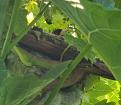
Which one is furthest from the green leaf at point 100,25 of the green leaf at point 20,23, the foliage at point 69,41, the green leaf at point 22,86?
the green leaf at point 20,23

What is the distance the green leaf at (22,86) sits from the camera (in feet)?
3.40

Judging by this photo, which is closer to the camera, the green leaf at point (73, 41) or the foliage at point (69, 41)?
the foliage at point (69, 41)

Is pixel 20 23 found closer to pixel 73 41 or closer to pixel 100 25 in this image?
pixel 73 41

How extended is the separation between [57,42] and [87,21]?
51 cm

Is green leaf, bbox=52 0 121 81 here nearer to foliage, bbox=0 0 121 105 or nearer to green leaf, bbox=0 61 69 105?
foliage, bbox=0 0 121 105

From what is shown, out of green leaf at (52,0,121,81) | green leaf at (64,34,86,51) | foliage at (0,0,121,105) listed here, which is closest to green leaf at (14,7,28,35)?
foliage at (0,0,121,105)

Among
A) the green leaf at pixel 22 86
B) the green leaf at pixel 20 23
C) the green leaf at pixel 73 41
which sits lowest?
the green leaf at pixel 22 86

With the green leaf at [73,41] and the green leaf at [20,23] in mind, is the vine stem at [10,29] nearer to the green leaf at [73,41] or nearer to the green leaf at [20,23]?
the green leaf at [73,41]

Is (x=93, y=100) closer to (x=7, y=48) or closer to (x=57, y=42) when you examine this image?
(x=57, y=42)

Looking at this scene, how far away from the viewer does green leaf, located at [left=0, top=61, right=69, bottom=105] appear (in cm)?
104

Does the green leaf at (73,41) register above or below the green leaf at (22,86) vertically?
above

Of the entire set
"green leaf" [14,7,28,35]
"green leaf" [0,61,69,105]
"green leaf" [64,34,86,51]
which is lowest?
"green leaf" [0,61,69,105]

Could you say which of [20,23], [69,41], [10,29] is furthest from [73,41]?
[20,23]

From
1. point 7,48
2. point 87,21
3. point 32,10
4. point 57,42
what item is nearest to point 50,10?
point 32,10
